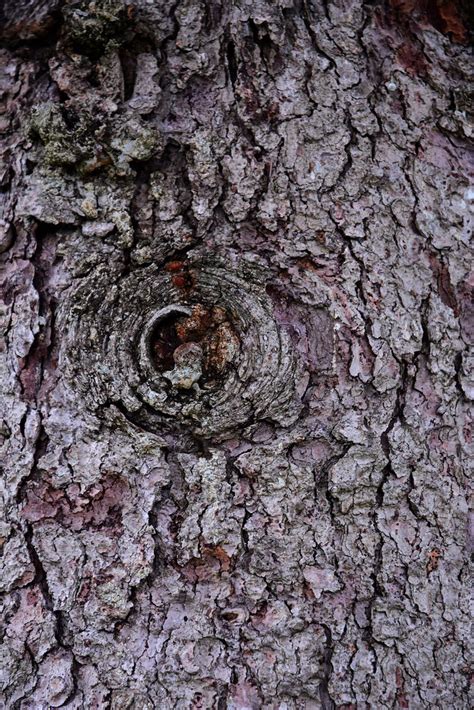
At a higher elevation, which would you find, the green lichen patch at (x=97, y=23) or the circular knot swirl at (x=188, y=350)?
the green lichen patch at (x=97, y=23)

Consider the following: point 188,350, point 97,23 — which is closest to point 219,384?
point 188,350

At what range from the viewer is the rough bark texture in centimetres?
126

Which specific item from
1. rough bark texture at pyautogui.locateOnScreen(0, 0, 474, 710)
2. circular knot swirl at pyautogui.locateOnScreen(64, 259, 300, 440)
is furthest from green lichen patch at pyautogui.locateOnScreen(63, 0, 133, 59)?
circular knot swirl at pyautogui.locateOnScreen(64, 259, 300, 440)

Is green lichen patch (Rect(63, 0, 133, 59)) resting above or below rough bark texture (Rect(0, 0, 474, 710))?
above

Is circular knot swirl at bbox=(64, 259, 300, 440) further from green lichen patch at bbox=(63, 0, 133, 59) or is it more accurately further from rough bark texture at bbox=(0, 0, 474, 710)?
green lichen patch at bbox=(63, 0, 133, 59)

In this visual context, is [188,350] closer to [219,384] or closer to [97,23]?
[219,384]

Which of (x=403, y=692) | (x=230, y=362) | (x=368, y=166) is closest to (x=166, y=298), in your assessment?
(x=230, y=362)

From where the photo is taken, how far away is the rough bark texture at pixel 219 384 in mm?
1264

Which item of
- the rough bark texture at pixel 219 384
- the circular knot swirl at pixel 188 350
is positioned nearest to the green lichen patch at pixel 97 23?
the rough bark texture at pixel 219 384

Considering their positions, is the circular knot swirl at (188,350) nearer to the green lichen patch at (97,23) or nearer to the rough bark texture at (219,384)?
the rough bark texture at (219,384)

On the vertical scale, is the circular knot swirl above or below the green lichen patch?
below

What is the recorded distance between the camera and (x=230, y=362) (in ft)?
4.20

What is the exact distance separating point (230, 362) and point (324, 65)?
27.6 inches

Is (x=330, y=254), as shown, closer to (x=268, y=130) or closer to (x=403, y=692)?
(x=268, y=130)
